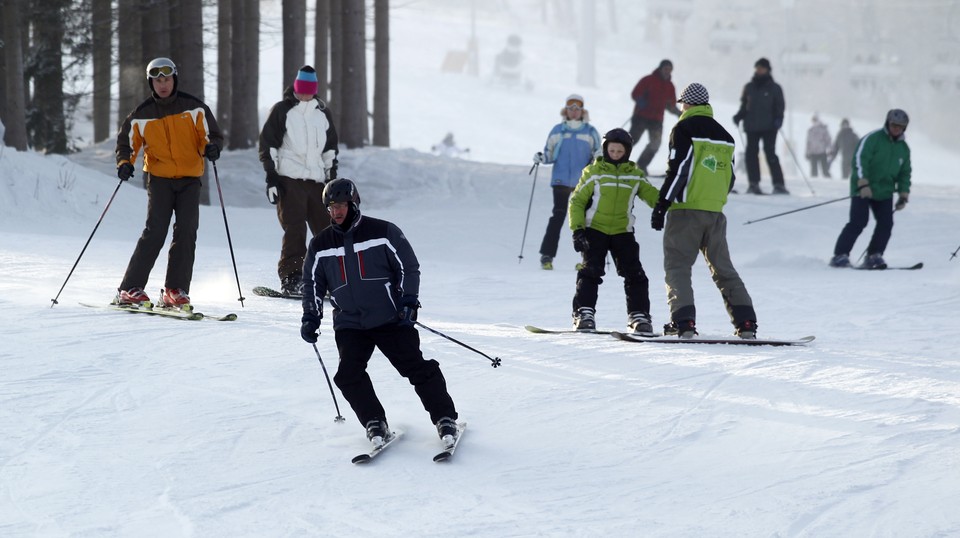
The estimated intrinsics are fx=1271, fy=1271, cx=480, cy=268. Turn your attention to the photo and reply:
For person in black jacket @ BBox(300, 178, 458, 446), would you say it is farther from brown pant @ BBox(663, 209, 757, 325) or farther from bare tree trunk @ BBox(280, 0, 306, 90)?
bare tree trunk @ BBox(280, 0, 306, 90)

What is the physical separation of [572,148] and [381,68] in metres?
12.2

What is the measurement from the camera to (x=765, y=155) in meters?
17.4

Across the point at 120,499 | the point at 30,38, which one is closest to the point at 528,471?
the point at 120,499

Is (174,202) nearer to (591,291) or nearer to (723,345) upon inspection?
(591,291)

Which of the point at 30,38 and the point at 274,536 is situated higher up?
the point at 30,38

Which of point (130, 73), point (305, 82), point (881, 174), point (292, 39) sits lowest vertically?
point (881, 174)

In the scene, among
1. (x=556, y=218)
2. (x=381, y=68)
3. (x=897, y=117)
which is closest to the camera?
(x=897, y=117)

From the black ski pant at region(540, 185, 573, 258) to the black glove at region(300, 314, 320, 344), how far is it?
280 inches

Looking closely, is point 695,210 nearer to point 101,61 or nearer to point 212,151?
point 212,151

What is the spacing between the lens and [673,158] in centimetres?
785

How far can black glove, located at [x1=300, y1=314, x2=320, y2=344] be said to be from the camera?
5.55 metres

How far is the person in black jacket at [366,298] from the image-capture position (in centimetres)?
557

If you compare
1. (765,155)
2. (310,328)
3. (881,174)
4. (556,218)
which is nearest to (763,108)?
(765,155)

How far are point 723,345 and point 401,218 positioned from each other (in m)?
9.26
